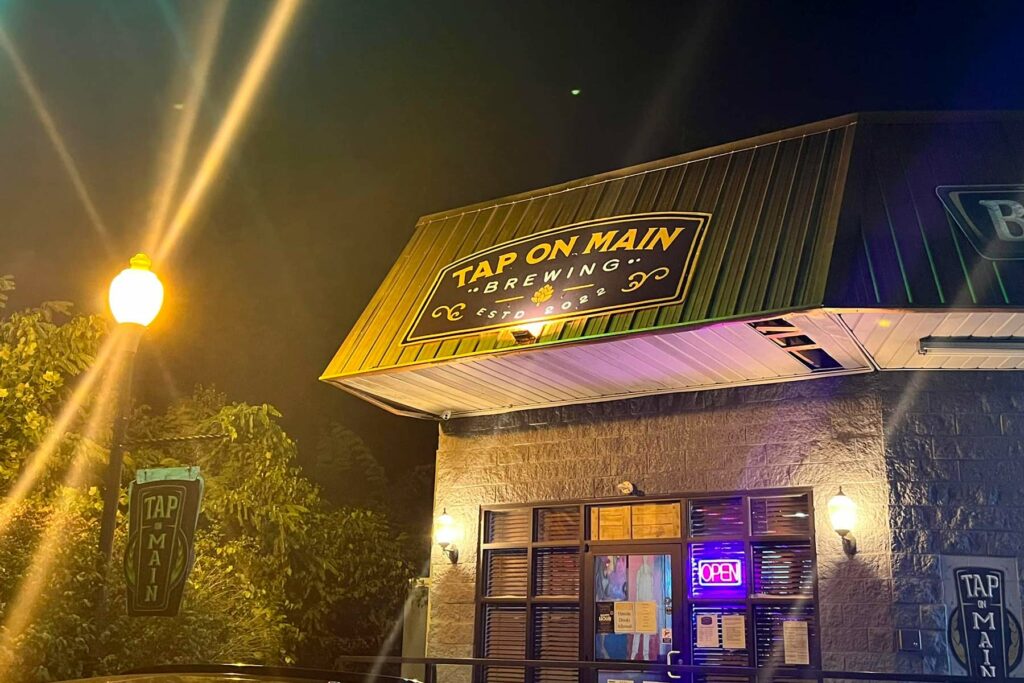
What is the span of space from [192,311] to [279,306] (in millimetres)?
2830

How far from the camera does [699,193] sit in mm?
9797

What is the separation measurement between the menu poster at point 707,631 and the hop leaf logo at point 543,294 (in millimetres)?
3810

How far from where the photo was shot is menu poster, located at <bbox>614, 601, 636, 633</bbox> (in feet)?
34.4

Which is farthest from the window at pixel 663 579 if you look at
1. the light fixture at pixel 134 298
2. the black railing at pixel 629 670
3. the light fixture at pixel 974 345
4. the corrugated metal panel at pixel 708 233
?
the light fixture at pixel 134 298

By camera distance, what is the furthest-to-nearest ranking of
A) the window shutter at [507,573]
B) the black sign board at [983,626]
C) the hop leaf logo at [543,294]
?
the window shutter at [507,573]
the hop leaf logo at [543,294]
the black sign board at [983,626]

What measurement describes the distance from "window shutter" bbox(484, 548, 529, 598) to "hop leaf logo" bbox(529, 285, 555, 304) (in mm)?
3451

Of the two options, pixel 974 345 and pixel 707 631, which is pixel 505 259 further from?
pixel 974 345

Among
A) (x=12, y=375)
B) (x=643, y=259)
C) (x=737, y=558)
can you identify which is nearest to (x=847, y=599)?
(x=737, y=558)

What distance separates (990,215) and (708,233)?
2489 mm

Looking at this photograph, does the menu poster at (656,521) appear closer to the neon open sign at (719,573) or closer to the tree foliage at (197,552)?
the neon open sign at (719,573)

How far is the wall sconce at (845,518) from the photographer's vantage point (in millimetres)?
9031

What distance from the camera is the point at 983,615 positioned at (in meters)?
8.63

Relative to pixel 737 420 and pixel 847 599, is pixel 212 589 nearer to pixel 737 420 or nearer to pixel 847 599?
pixel 737 420

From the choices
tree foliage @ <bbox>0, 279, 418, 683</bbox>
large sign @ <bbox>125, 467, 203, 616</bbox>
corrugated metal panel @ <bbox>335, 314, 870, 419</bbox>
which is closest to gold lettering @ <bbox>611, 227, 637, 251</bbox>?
corrugated metal panel @ <bbox>335, 314, 870, 419</bbox>
